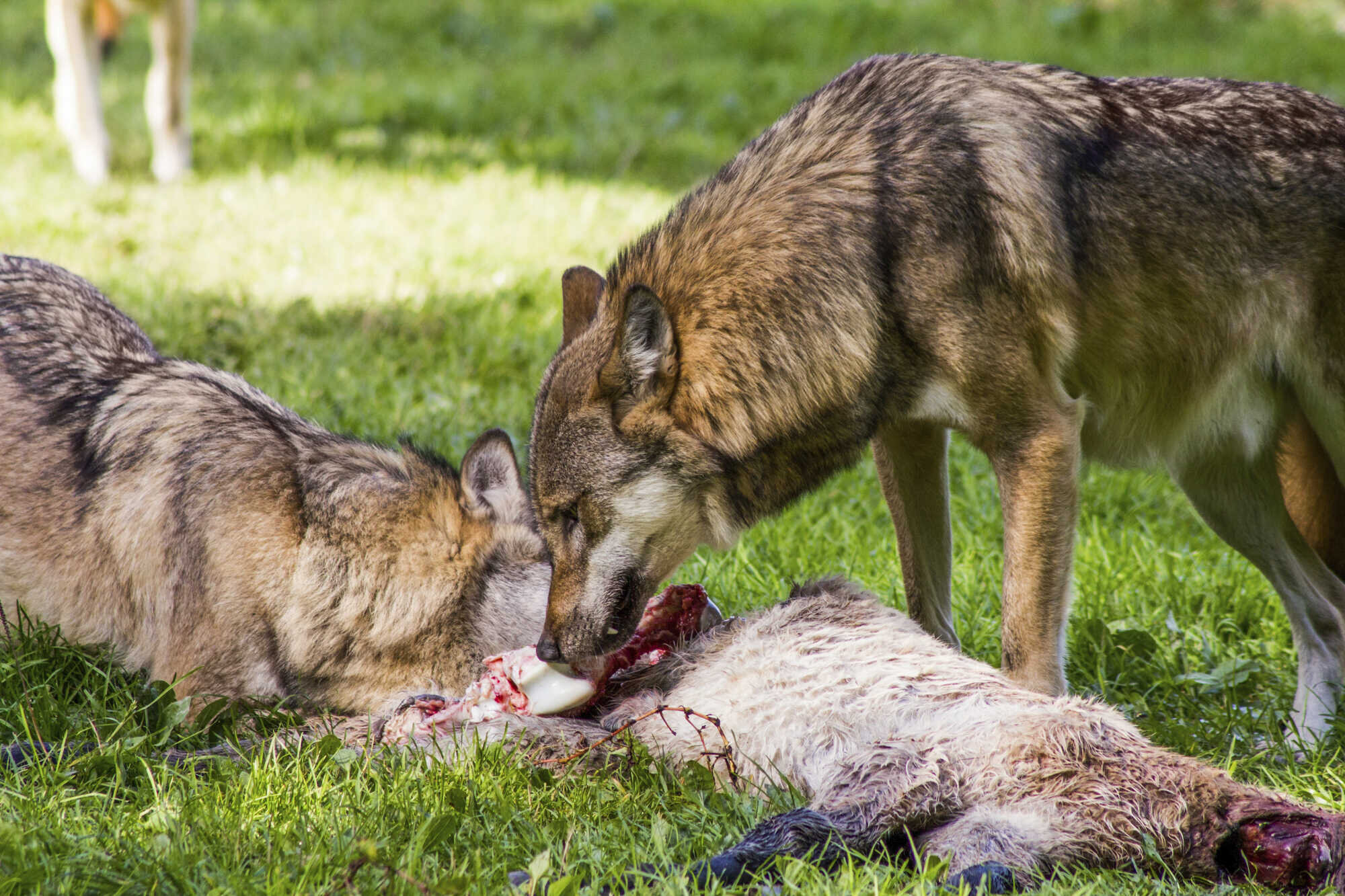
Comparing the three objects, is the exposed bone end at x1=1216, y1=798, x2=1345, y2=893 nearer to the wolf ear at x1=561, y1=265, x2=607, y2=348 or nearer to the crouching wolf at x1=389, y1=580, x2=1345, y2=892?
the crouching wolf at x1=389, y1=580, x2=1345, y2=892

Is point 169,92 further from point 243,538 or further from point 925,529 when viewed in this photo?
point 925,529

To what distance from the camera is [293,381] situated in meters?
6.09

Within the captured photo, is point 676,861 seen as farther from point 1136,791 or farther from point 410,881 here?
point 1136,791

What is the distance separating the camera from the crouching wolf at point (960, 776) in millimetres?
2699

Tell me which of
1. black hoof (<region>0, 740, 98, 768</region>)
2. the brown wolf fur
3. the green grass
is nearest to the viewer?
the green grass

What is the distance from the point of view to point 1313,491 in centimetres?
426

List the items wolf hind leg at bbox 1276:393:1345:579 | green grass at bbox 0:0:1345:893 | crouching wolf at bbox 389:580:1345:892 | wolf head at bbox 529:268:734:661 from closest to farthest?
crouching wolf at bbox 389:580:1345:892, green grass at bbox 0:0:1345:893, wolf head at bbox 529:268:734:661, wolf hind leg at bbox 1276:393:1345:579

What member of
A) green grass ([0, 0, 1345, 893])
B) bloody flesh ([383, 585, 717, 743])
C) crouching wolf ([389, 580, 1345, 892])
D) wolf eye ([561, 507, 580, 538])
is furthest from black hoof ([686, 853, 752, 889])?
wolf eye ([561, 507, 580, 538])

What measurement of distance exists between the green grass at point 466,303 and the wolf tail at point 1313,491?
0.42 meters

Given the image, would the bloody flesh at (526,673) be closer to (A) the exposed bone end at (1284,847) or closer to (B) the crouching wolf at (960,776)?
(B) the crouching wolf at (960,776)

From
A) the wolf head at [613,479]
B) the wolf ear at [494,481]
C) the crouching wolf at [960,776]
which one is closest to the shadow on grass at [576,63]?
the wolf ear at [494,481]

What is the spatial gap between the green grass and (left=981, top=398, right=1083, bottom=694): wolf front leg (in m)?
0.46

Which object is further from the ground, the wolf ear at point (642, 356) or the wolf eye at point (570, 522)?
the wolf ear at point (642, 356)

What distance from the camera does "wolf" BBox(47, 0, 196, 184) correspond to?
9266 millimetres
